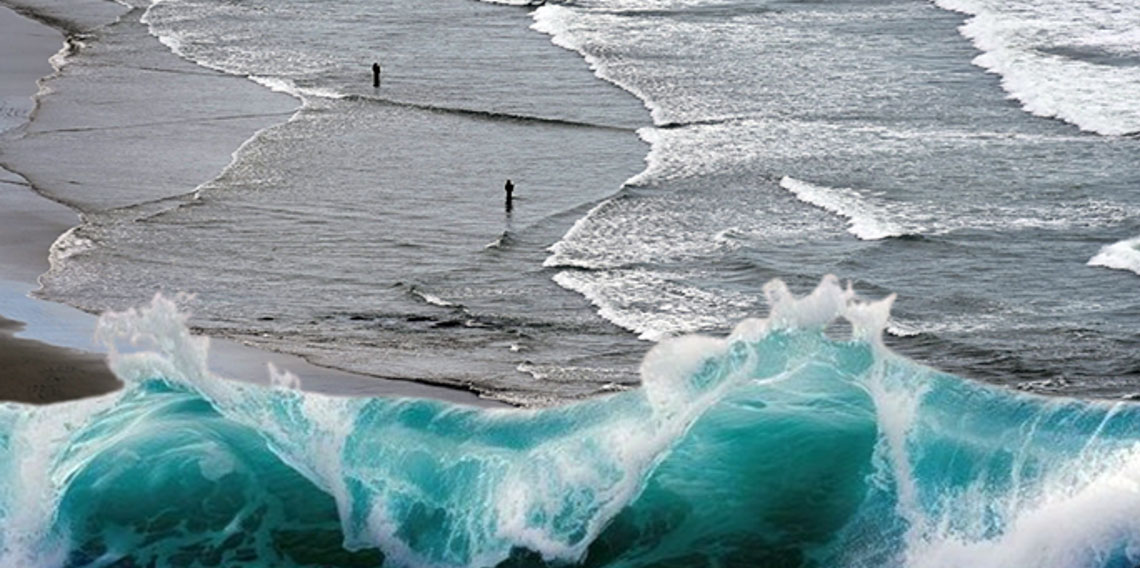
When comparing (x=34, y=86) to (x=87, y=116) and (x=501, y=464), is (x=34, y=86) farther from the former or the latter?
(x=501, y=464)

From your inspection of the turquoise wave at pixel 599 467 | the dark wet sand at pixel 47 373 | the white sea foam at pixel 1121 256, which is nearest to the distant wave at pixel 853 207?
the white sea foam at pixel 1121 256

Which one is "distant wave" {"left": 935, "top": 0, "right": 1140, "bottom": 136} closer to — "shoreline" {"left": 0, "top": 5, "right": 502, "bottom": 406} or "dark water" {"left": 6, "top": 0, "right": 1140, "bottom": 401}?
"dark water" {"left": 6, "top": 0, "right": 1140, "bottom": 401}

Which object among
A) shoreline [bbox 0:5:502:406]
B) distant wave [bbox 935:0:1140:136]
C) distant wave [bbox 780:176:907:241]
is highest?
shoreline [bbox 0:5:502:406]

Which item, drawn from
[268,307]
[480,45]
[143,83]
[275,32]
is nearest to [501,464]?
[268,307]

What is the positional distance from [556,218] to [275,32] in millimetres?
13169

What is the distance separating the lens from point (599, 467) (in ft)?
27.0

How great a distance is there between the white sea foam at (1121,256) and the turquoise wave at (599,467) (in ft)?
25.8

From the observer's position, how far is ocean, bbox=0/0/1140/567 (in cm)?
820

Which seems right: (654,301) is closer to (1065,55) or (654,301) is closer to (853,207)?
(853,207)

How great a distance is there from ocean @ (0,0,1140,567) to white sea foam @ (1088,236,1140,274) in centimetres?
5

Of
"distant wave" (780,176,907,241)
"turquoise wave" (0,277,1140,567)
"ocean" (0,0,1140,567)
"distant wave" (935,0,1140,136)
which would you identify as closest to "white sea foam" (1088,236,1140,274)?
"ocean" (0,0,1140,567)

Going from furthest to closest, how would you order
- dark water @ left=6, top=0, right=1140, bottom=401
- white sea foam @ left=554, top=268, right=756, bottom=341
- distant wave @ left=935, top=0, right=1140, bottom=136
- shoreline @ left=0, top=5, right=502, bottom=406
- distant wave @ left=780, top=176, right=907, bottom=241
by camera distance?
distant wave @ left=935, top=0, right=1140, bottom=136, distant wave @ left=780, top=176, right=907, bottom=241, white sea foam @ left=554, top=268, right=756, bottom=341, dark water @ left=6, top=0, right=1140, bottom=401, shoreline @ left=0, top=5, right=502, bottom=406

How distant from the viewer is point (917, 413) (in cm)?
838

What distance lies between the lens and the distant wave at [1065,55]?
2314 cm
